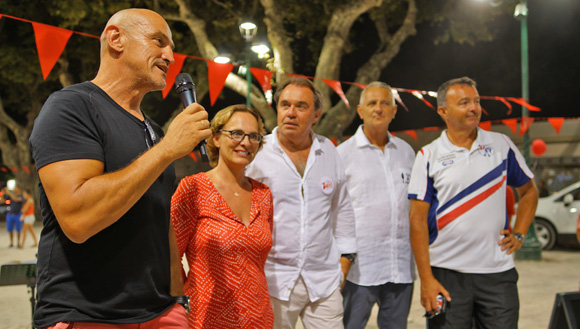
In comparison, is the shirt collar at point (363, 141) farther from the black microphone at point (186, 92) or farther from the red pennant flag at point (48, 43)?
the red pennant flag at point (48, 43)

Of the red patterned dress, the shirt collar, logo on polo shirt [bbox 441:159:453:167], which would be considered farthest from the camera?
the shirt collar

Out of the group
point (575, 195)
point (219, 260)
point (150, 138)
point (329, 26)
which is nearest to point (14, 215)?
point (329, 26)

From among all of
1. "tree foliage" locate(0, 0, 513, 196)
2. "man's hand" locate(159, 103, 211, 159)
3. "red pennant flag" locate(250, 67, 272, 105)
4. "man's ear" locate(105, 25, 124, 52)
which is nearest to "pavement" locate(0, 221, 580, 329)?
"man's ear" locate(105, 25, 124, 52)

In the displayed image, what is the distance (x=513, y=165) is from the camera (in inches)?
136

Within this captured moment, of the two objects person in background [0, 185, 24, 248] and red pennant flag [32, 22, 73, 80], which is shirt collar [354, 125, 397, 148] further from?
person in background [0, 185, 24, 248]

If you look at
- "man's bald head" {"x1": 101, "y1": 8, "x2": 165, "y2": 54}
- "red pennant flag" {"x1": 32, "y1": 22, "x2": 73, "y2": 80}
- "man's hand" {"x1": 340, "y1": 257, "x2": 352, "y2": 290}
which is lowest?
"man's hand" {"x1": 340, "y1": 257, "x2": 352, "y2": 290}

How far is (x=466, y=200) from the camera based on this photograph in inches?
127

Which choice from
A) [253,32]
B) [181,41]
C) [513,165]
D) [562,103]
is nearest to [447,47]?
[562,103]

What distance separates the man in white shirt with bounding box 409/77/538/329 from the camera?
3.17 meters

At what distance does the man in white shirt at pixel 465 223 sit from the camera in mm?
3170

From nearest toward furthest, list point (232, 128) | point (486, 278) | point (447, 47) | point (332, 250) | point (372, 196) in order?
point (232, 128), point (486, 278), point (332, 250), point (372, 196), point (447, 47)

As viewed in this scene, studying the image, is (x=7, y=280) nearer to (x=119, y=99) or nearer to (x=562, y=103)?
(x=119, y=99)

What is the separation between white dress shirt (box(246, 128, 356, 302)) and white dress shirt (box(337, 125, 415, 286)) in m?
0.24

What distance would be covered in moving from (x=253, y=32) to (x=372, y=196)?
944 cm
